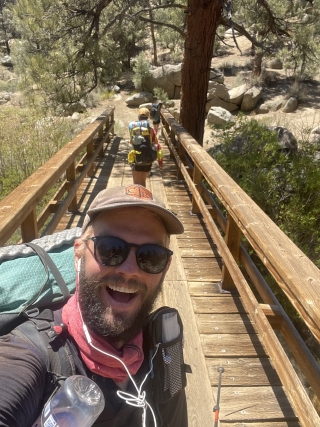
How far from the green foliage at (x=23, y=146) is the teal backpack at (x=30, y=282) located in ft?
19.5

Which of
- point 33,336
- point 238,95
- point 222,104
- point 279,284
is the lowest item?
point 222,104

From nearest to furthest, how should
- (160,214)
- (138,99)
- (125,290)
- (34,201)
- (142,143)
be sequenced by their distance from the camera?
(125,290) < (160,214) < (34,201) < (142,143) < (138,99)

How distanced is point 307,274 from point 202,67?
6.83m

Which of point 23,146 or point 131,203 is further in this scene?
point 23,146

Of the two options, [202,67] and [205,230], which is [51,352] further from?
[202,67]

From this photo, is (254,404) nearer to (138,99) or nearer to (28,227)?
(28,227)

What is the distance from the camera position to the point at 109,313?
4.77ft

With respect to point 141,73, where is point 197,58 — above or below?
above

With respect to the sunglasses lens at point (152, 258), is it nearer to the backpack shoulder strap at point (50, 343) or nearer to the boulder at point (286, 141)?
the backpack shoulder strap at point (50, 343)

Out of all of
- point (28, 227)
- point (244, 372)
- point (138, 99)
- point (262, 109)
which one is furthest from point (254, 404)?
point (262, 109)

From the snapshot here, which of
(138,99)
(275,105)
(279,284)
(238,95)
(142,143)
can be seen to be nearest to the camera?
(279,284)

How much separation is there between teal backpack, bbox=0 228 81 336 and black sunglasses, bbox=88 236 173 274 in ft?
0.82

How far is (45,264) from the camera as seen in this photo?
1.67 m

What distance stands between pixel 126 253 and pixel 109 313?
8.8 inches
